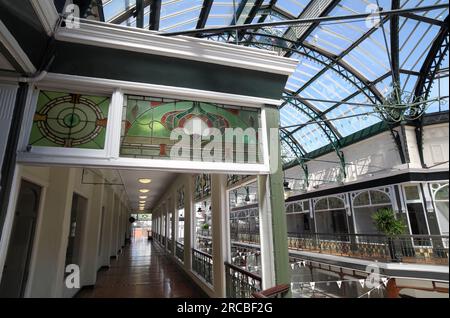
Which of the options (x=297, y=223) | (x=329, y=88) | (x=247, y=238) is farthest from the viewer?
(x=297, y=223)

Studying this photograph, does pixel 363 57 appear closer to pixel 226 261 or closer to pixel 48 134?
pixel 226 261

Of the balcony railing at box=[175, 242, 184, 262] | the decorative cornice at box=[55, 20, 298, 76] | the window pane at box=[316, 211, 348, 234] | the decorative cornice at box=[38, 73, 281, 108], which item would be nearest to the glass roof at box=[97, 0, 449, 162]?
the decorative cornice at box=[55, 20, 298, 76]

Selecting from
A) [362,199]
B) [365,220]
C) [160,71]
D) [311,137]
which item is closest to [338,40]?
[362,199]

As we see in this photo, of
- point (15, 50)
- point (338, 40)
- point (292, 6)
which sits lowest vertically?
point (15, 50)

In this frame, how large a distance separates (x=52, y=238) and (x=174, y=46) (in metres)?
3.19

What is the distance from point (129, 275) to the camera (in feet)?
21.6

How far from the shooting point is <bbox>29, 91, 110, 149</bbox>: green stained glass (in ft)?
5.82

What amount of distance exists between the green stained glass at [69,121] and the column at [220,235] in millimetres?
2572

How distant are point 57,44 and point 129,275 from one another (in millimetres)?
6374

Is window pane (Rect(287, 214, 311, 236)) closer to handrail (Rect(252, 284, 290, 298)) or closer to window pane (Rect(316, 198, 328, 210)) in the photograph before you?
window pane (Rect(316, 198, 328, 210))

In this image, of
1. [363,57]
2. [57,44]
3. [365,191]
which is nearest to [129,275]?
[57,44]

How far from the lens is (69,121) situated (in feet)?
6.07

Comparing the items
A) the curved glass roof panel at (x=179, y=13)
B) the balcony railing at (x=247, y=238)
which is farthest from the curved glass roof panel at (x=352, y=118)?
the curved glass roof panel at (x=179, y=13)

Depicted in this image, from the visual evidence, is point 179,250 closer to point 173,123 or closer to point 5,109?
point 173,123
